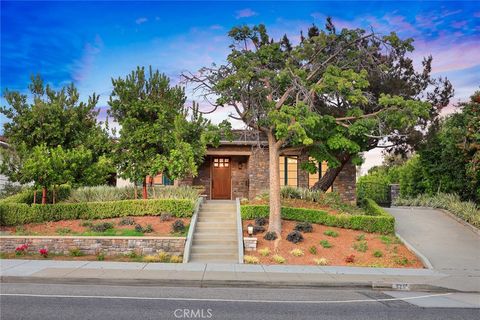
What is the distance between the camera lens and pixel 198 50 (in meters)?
16.2

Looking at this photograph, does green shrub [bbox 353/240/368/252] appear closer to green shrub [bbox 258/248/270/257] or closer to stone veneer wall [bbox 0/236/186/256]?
green shrub [bbox 258/248/270/257]

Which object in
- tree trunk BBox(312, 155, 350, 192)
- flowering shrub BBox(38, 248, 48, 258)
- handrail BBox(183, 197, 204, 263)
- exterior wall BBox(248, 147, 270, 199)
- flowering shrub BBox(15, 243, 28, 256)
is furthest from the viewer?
exterior wall BBox(248, 147, 270, 199)

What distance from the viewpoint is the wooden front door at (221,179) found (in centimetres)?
2520

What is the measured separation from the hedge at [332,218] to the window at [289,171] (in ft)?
20.6

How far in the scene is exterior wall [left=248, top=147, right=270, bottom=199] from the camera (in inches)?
927

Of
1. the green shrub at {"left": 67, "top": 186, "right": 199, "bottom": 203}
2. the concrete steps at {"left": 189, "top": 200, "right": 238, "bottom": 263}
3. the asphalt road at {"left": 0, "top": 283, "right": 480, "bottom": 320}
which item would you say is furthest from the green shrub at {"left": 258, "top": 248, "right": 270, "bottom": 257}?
the green shrub at {"left": 67, "top": 186, "right": 199, "bottom": 203}

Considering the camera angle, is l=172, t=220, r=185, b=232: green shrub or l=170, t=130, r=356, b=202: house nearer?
l=172, t=220, r=185, b=232: green shrub

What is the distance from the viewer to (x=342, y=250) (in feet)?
51.1

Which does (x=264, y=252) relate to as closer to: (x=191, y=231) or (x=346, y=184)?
(x=191, y=231)

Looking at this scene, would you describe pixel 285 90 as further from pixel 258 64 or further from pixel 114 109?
pixel 114 109

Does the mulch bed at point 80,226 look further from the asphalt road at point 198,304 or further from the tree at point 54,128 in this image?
the asphalt road at point 198,304

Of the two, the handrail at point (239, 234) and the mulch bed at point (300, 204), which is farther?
the mulch bed at point (300, 204)

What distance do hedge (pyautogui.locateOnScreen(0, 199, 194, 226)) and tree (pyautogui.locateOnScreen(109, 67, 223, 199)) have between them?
1.42 m

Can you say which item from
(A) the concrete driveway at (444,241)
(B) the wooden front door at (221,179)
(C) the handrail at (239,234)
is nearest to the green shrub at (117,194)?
(C) the handrail at (239,234)
